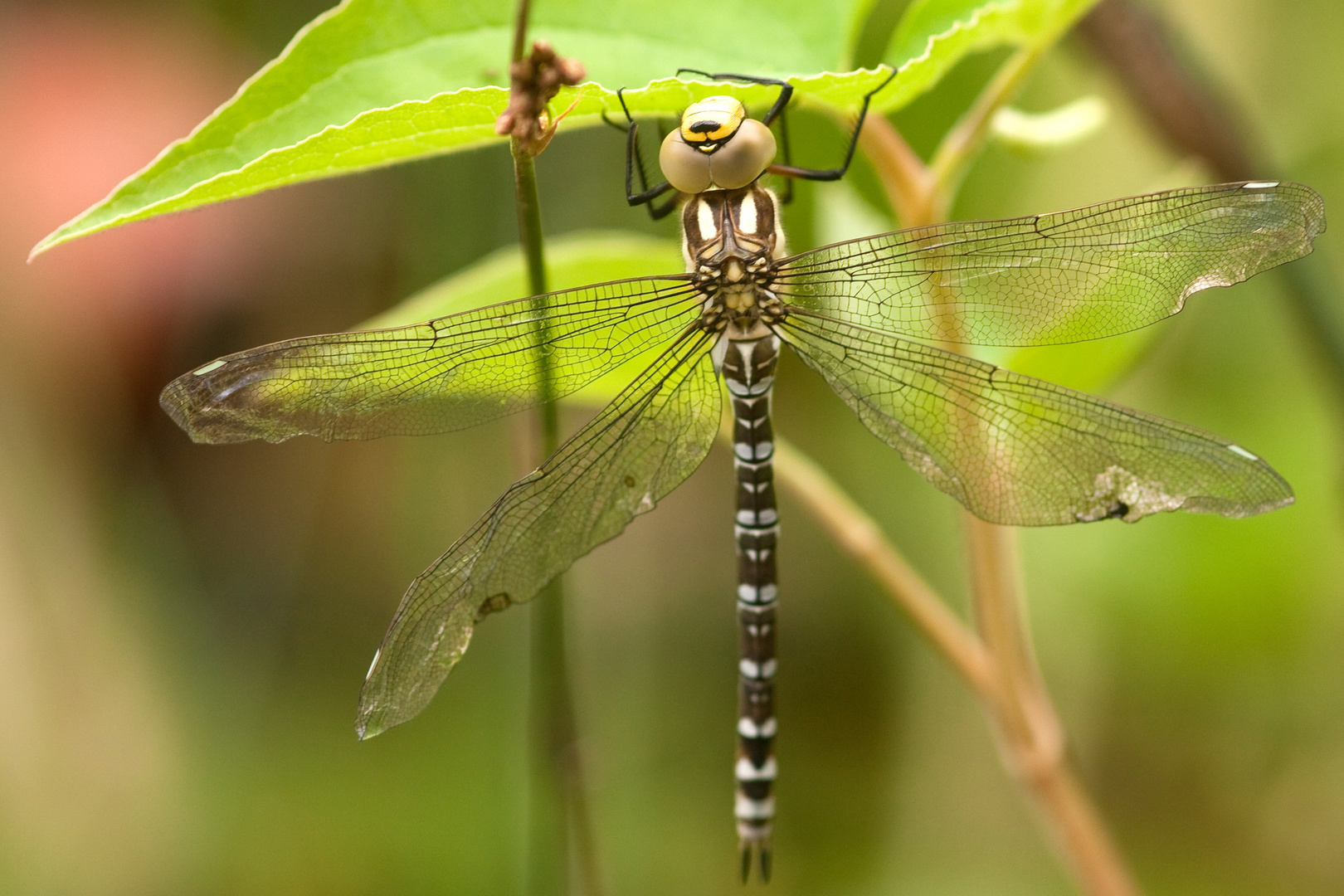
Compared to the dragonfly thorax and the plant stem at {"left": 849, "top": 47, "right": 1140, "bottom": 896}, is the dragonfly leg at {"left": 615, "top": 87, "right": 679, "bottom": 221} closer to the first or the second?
the dragonfly thorax

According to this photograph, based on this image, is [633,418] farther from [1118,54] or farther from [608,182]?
[608,182]

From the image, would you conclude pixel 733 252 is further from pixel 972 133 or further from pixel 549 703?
pixel 549 703

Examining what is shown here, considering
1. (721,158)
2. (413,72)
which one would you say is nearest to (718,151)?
→ (721,158)

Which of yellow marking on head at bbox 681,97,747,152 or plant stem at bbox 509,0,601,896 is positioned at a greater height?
yellow marking on head at bbox 681,97,747,152

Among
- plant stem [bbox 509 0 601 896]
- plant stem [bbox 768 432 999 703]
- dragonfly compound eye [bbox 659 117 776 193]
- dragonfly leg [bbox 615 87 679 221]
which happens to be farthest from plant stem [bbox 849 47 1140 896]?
plant stem [bbox 509 0 601 896]

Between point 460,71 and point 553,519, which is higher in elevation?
point 460,71

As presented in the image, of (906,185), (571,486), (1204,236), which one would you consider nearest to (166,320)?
(571,486)
